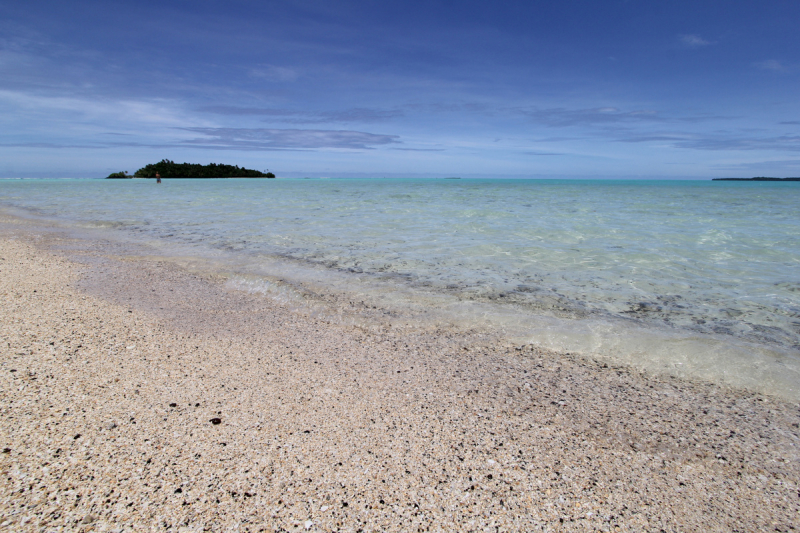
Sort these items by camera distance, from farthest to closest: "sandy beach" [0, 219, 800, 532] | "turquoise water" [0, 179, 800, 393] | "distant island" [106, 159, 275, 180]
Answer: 1. "distant island" [106, 159, 275, 180]
2. "turquoise water" [0, 179, 800, 393]
3. "sandy beach" [0, 219, 800, 532]

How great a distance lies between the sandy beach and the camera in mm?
1962

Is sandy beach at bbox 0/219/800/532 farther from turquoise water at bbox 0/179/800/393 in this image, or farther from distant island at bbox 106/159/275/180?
distant island at bbox 106/159/275/180

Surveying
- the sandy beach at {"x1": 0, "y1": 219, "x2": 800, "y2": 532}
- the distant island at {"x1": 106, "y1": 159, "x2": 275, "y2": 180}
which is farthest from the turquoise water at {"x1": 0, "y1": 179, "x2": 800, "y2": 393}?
the distant island at {"x1": 106, "y1": 159, "x2": 275, "y2": 180}

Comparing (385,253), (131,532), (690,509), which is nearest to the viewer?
(131,532)

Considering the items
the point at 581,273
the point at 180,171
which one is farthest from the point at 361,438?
the point at 180,171

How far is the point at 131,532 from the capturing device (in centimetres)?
182

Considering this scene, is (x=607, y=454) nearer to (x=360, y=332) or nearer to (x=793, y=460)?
(x=793, y=460)

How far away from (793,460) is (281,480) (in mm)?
2950

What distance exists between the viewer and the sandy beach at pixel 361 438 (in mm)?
1962

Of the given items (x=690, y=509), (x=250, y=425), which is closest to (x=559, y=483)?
(x=690, y=509)

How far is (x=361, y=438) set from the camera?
2.49 meters

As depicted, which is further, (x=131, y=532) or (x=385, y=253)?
(x=385, y=253)

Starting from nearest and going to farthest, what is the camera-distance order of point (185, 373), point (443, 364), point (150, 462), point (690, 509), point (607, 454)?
1. point (690, 509)
2. point (150, 462)
3. point (607, 454)
4. point (185, 373)
5. point (443, 364)

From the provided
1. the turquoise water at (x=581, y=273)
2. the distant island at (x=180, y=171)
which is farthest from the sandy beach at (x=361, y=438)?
the distant island at (x=180, y=171)
